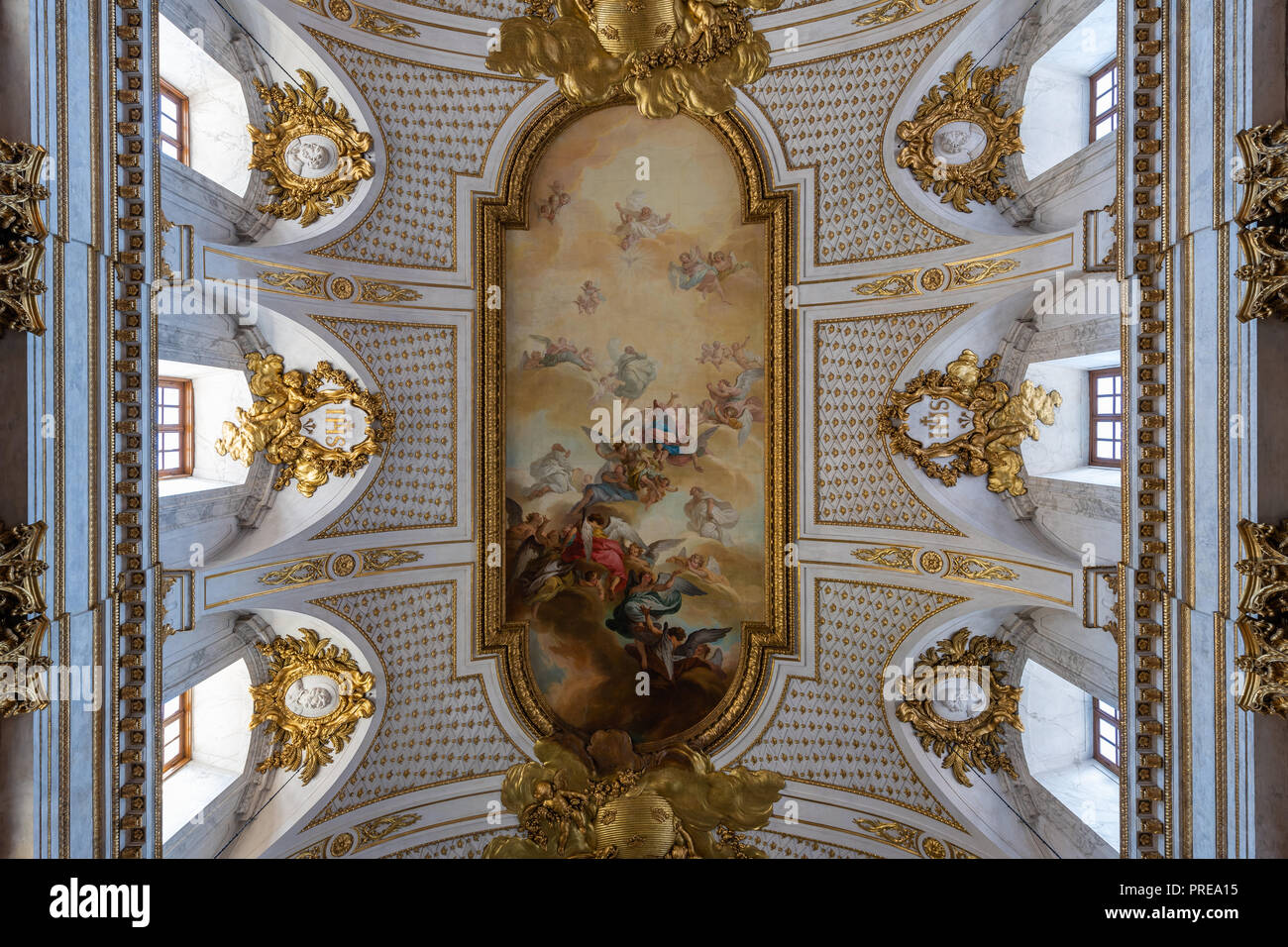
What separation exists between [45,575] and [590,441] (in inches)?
257

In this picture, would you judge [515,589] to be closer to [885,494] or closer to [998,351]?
[885,494]

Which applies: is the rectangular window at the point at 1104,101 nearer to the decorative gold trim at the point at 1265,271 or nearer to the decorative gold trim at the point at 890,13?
the decorative gold trim at the point at 890,13

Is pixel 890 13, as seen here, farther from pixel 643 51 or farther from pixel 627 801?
pixel 627 801

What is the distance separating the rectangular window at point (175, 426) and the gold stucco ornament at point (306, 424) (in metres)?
0.42

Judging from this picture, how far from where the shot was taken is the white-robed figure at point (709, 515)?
10.8 metres

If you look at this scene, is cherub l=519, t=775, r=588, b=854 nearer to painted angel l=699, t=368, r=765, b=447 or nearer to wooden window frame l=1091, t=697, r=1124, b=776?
painted angel l=699, t=368, r=765, b=447

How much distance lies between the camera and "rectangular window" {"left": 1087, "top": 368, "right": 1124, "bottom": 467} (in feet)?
28.6

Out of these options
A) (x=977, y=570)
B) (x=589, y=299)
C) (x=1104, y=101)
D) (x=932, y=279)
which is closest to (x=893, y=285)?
(x=932, y=279)

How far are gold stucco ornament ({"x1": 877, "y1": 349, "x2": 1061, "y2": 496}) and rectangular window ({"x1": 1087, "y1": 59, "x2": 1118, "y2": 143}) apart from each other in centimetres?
287

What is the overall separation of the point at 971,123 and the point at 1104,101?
145cm

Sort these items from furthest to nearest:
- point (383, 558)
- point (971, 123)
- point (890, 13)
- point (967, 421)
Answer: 1. point (383, 558)
2. point (967, 421)
3. point (890, 13)
4. point (971, 123)

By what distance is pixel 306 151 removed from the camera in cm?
934

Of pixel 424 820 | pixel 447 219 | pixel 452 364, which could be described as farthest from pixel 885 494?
pixel 424 820

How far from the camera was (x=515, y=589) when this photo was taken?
11.0 meters
